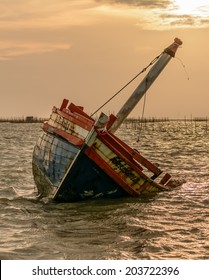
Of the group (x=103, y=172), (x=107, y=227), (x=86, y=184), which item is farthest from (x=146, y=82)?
(x=107, y=227)

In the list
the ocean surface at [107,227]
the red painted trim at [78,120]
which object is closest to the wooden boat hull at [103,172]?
the ocean surface at [107,227]

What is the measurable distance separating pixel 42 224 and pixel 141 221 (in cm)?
221

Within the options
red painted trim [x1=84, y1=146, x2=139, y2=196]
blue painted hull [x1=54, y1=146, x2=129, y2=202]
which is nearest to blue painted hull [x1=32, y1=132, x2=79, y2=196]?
blue painted hull [x1=54, y1=146, x2=129, y2=202]

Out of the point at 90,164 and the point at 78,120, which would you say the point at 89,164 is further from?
the point at 78,120

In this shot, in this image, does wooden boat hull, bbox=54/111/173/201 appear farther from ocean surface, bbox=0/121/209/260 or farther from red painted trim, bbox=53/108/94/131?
red painted trim, bbox=53/108/94/131

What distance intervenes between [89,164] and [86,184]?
69 cm

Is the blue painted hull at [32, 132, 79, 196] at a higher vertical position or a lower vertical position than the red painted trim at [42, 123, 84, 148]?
lower

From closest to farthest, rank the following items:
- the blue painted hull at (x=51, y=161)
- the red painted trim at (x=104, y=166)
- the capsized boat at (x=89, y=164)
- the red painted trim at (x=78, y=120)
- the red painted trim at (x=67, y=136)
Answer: the red painted trim at (x=104, y=166) < the capsized boat at (x=89, y=164) < the red painted trim at (x=67, y=136) < the red painted trim at (x=78, y=120) < the blue painted hull at (x=51, y=161)

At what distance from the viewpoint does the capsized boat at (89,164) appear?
13.5 m

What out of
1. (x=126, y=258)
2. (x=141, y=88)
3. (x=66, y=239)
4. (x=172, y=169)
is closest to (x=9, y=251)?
(x=66, y=239)

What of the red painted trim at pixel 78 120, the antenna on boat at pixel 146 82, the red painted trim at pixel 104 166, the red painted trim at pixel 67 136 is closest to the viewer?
the red painted trim at pixel 104 166

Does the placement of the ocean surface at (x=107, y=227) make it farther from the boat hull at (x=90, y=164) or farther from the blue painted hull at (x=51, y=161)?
the blue painted hull at (x=51, y=161)

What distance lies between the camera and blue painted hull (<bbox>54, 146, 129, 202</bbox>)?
535 inches

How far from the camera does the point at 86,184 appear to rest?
46.0 feet
